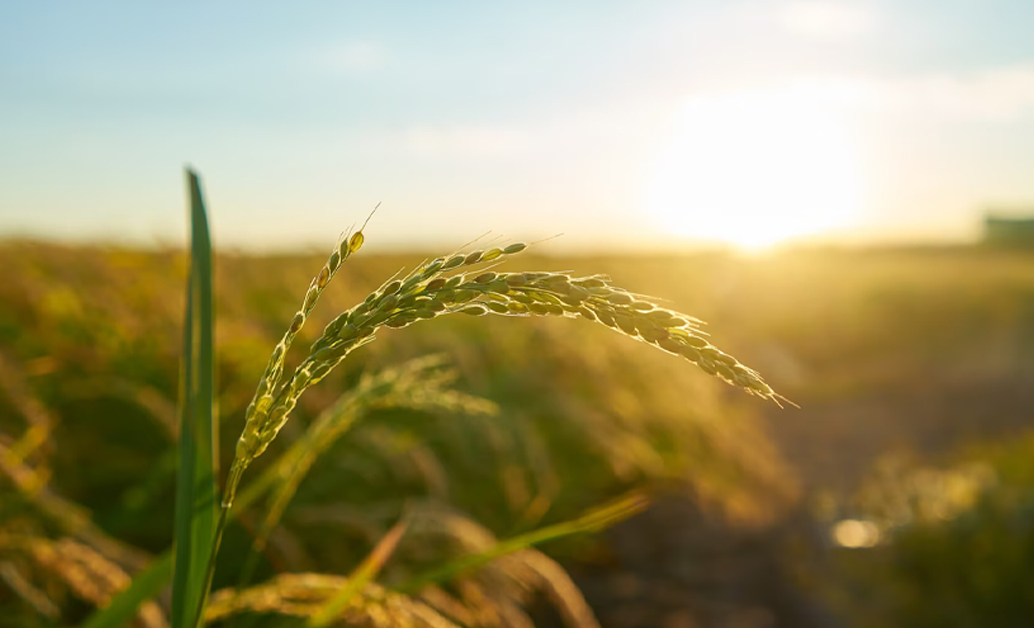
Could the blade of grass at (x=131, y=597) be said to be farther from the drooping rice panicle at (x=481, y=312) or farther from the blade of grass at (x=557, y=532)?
the drooping rice panicle at (x=481, y=312)

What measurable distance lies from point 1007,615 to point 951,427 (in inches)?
312

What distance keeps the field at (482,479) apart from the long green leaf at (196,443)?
465 millimetres

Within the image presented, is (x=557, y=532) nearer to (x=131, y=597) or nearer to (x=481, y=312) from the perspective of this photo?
(x=481, y=312)

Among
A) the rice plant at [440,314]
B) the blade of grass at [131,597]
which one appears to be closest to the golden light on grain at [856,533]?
the blade of grass at [131,597]

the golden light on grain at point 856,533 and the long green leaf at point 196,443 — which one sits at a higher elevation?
the long green leaf at point 196,443

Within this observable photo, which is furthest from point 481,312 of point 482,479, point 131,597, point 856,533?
point 856,533

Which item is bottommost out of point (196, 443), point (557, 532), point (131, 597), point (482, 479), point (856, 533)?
point (856, 533)

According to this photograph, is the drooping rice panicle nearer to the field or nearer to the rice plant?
the rice plant

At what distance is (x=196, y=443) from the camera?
1.00 meters

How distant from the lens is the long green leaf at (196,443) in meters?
0.89

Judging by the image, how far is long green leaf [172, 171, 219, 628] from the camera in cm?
89

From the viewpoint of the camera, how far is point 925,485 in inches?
265

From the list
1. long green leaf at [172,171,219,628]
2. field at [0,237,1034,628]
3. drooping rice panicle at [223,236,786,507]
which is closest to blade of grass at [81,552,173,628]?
field at [0,237,1034,628]

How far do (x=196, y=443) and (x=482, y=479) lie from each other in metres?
3.12
